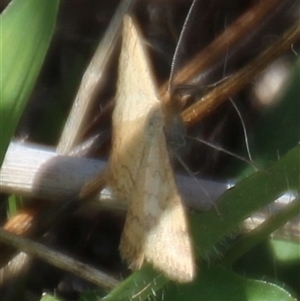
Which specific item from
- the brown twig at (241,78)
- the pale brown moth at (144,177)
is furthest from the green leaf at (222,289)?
the brown twig at (241,78)

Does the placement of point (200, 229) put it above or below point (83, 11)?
below

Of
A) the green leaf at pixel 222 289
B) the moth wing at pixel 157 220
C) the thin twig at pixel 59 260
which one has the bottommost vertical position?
the thin twig at pixel 59 260

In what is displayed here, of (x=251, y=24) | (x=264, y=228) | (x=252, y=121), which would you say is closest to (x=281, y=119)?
(x=252, y=121)

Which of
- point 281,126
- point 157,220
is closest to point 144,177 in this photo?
point 157,220

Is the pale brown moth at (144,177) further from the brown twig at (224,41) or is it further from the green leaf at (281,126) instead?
the green leaf at (281,126)

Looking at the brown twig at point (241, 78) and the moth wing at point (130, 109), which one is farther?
the brown twig at point (241, 78)

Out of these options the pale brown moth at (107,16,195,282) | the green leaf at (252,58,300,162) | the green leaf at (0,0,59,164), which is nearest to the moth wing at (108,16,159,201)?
the pale brown moth at (107,16,195,282)

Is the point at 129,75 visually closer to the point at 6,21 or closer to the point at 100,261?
the point at 6,21
